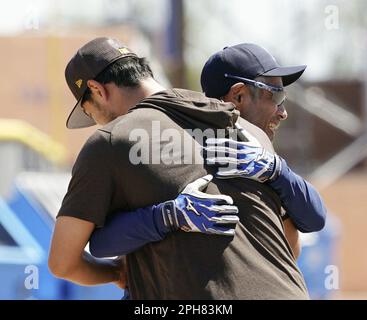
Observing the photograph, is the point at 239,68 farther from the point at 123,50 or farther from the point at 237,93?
the point at 123,50

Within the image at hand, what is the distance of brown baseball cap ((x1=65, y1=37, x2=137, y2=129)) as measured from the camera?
3402 mm

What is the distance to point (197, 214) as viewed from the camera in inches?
121

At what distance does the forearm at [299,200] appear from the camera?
3.29 m

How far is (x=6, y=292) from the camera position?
21.6 feet

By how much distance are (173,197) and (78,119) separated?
0.82 meters

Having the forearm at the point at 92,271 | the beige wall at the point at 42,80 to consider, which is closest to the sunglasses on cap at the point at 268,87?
the forearm at the point at 92,271

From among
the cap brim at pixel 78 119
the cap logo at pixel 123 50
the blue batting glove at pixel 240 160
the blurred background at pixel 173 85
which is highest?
the cap logo at pixel 123 50
